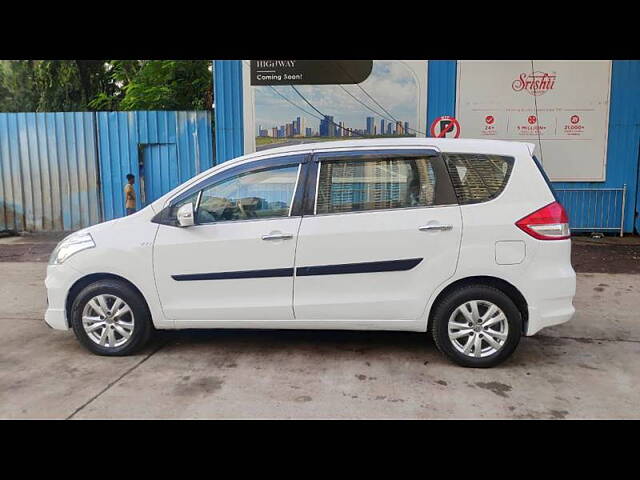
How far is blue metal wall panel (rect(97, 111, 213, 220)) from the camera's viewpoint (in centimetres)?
1101

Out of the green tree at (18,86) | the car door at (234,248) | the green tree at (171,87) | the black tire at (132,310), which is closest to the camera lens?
the car door at (234,248)

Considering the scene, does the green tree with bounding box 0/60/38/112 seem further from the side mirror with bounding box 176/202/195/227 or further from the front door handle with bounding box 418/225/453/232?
the front door handle with bounding box 418/225/453/232

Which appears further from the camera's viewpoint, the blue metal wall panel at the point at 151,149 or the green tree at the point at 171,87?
the green tree at the point at 171,87

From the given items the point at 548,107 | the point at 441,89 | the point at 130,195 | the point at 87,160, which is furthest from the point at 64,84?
the point at 548,107

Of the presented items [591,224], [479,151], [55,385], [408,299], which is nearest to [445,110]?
[591,224]

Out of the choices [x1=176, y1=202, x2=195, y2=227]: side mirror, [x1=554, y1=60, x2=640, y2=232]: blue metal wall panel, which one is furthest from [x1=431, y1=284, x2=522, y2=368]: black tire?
[x1=554, y1=60, x2=640, y2=232]: blue metal wall panel

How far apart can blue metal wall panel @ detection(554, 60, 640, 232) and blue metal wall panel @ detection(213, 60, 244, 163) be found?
6341 millimetres

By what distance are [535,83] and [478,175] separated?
699cm

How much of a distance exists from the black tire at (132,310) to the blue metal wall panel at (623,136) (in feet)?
28.3

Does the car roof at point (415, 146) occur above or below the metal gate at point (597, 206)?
above

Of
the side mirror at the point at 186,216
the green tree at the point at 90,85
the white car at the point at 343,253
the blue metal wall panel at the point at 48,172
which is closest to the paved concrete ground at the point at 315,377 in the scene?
the white car at the point at 343,253

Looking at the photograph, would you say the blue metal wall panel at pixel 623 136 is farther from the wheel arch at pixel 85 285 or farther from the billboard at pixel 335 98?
the wheel arch at pixel 85 285

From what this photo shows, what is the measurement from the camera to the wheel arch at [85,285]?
178 inches
